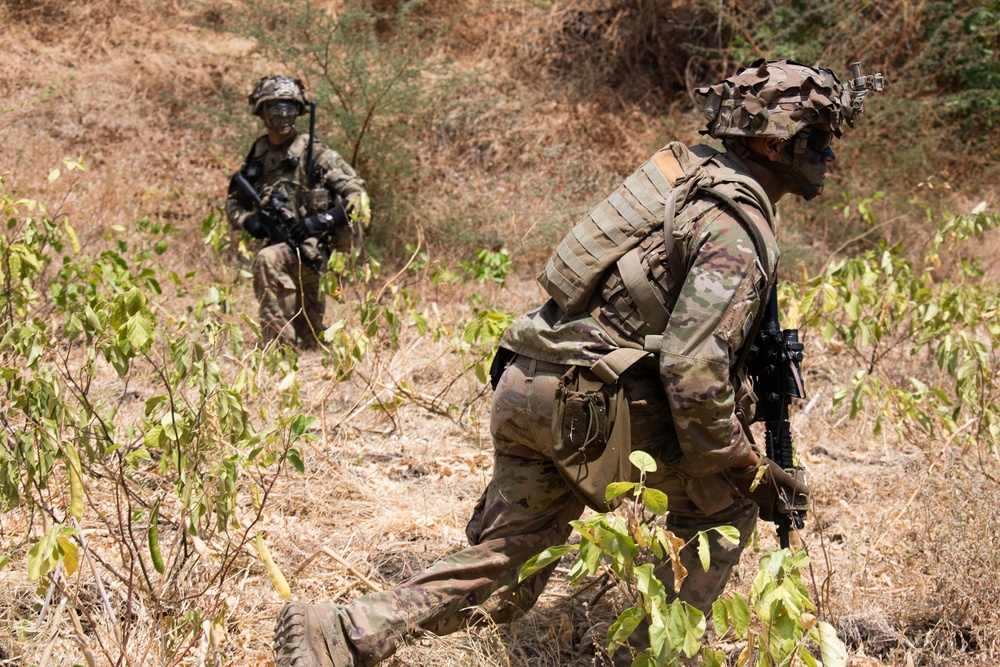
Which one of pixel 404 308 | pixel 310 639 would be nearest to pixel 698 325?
pixel 310 639

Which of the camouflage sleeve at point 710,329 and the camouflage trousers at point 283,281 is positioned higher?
the camouflage sleeve at point 710,329

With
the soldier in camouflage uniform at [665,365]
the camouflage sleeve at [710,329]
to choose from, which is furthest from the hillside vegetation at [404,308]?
the camouflage sleeve at [710,329]

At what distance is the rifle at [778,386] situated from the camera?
2471mm

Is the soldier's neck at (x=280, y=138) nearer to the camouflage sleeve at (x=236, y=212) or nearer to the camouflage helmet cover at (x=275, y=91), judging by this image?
the camouflage helmet cover at (x=275, y=91)

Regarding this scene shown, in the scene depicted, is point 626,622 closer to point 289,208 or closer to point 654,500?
point 654,500

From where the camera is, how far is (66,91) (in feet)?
Result: 31.0

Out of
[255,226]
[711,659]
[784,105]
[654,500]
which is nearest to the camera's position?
[654,500]

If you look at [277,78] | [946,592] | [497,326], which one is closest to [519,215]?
[277,78]

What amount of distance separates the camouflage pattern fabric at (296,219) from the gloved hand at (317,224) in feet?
0.22

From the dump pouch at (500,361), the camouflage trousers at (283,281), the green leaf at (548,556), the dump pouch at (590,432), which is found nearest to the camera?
the green leaf at (548,556)

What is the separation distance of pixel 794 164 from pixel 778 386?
23.4 inches

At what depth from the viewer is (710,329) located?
7.16 feet

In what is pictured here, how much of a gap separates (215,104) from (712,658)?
29.2ft

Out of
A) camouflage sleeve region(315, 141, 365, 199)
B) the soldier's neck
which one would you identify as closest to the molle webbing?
camouflage sleeve region(315, 141, 365, 199)
